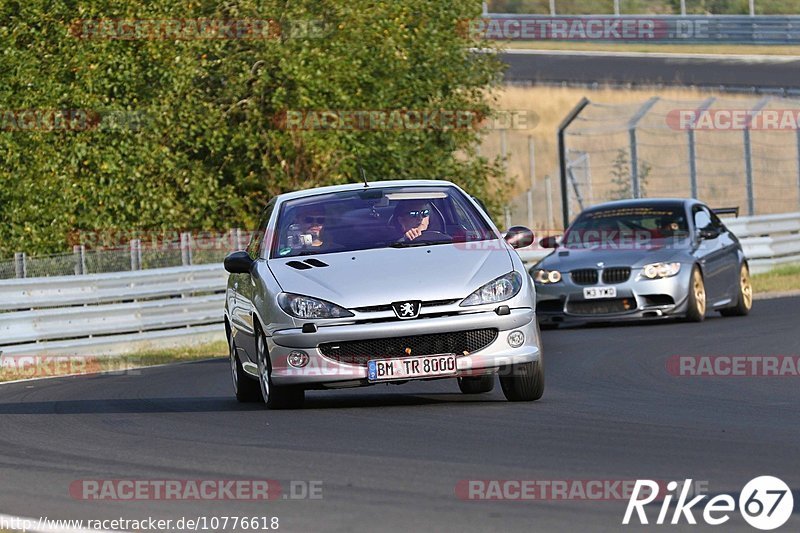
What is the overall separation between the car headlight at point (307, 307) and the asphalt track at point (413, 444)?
635 millimetres

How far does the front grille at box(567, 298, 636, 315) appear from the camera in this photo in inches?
732

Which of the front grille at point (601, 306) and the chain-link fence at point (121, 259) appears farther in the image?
the chain-link fence at point (121, 259)

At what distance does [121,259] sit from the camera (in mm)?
21688

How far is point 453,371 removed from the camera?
10.3 m

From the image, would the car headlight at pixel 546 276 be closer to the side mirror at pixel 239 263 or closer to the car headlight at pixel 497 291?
the side mirror at pixel 239 263

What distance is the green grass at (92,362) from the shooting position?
18.3 m

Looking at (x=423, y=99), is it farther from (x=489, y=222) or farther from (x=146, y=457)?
(x=146, y=457)

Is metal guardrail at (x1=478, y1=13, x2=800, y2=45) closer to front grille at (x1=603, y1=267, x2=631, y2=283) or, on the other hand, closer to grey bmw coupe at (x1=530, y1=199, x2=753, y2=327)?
grey bmw coupe at (x1=530, y1=199, x2=753, y2=327)

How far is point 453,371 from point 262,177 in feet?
58.4

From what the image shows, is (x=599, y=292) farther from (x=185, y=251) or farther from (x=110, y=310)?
(x=185, y=251)

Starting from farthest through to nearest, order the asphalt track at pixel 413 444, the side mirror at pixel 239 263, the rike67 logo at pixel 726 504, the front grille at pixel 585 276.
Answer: the front grille at pixel 585 276
the side mirror at pixel 239 263
the asphalt track at pixel 413 444
the rike67 logo at pixel 726 504

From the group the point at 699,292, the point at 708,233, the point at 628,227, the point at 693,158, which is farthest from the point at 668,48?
the point at 699,292

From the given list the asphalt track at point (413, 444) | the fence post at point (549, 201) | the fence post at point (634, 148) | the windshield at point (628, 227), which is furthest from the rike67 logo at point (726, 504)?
the fence post at point (549, 201)

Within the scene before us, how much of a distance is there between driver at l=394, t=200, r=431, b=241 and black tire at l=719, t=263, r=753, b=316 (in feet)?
30.0
